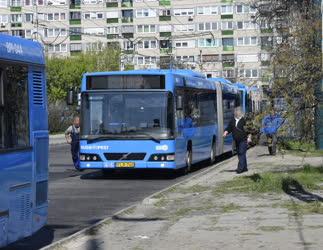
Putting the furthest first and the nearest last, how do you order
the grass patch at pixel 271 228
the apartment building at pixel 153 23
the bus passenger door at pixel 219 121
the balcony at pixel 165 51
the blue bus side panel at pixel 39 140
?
the apartment building at pixel 153 23, the balcony at pixel 165 51, the bus passenger door at pixel 219 121, the grass patch at pixel 271 228, the blue bus side panel at pixel 39 140

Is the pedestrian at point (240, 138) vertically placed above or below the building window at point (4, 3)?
below

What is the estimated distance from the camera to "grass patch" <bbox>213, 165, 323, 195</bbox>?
14859 millimetres

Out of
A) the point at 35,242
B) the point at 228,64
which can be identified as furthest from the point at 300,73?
the point at 228,64

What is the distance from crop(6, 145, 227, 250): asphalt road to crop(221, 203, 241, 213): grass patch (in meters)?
2.01

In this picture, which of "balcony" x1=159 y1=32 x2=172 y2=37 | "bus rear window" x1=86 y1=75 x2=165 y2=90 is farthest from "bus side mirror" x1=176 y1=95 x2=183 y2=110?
"balcony" x1=159 y1=32 x2=172 y2=37

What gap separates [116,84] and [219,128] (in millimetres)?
7560

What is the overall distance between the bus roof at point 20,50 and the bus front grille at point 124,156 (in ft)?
33.9

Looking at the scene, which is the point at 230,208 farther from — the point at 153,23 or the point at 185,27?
the point at 153,23

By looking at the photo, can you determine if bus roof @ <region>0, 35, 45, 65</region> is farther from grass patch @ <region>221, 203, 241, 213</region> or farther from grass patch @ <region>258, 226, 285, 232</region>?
grass patch @ <region>221, 203, 241, 213</region>

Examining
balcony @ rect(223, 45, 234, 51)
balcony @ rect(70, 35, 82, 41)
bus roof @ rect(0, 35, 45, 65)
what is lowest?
bus roof @ rect(0, 35, 45, 65)

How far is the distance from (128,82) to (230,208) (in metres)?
7.66

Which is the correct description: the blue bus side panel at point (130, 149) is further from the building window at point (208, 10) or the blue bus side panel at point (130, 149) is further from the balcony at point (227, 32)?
the building window at point (208, 10)

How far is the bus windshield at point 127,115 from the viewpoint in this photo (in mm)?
18797

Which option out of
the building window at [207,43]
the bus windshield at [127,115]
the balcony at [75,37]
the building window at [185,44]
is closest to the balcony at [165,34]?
the building window at [185,44]
